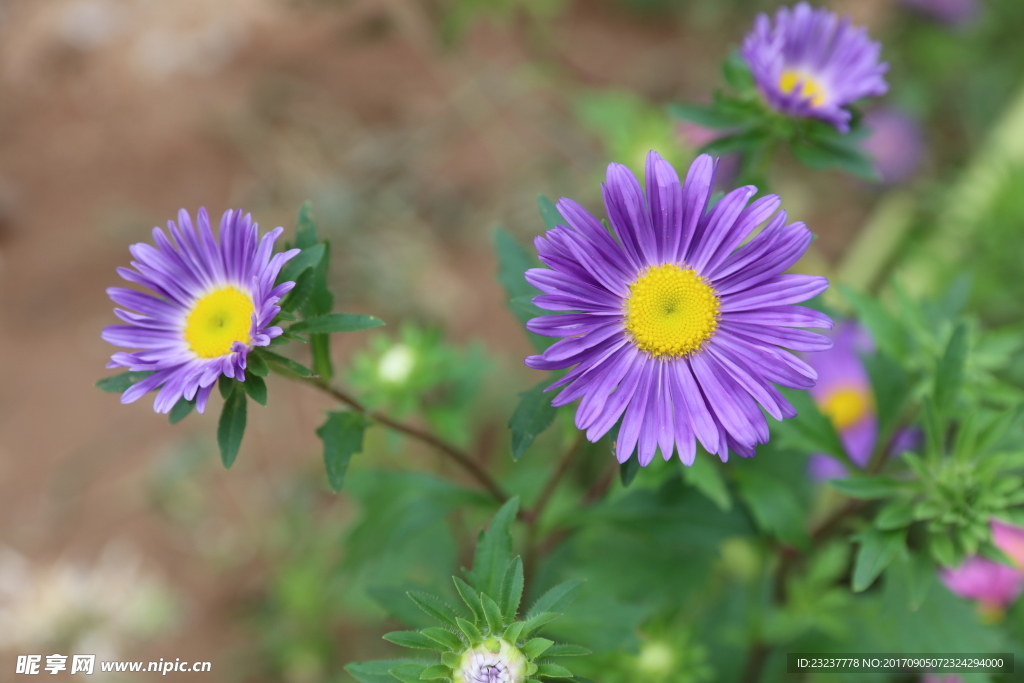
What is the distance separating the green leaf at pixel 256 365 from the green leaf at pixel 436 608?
0.55 metres

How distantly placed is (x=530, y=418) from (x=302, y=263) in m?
0.59

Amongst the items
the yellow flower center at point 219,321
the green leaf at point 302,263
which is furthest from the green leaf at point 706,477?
the yellow flower center at point 219,321

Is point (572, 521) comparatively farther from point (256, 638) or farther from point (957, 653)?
point (256, 638)

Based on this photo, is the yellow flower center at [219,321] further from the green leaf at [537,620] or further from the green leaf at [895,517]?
the green leaf at [895,517]

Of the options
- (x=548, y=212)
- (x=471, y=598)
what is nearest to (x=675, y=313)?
(x=548, y=212)

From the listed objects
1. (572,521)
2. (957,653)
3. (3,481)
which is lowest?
(957,653)

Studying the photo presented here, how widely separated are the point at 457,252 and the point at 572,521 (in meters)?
2.44

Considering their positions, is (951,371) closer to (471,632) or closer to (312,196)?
(471,632)

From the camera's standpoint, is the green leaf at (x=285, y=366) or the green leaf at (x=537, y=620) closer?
the green leaf at (x=537, y=620)

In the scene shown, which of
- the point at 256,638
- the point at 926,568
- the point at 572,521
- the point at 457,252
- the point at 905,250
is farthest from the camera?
the point at 457,252

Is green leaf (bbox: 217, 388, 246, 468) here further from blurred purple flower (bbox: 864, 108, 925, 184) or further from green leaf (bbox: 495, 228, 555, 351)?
blurred purple flower (bbox: 864, 108, 925, 184)

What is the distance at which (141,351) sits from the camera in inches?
68.9

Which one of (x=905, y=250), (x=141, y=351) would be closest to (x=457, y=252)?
(x=905, y=250)

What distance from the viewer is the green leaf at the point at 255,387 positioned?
1613mm
